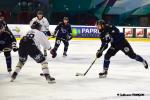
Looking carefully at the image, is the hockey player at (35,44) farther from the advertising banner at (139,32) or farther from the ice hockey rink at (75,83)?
the advertising banner at (139,32)

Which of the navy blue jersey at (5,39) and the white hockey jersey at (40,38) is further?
the navy blue jersey at (5,39)

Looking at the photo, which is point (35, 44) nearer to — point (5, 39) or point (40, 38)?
point (40, 38)

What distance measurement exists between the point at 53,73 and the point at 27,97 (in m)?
2.63

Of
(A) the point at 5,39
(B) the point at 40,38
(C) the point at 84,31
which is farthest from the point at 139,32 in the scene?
(B) the point at 40,38

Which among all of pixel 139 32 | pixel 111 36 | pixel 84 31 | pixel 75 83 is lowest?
pixel 75 83

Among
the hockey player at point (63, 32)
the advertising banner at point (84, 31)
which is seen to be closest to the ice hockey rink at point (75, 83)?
the hockey player at point (63, 32)

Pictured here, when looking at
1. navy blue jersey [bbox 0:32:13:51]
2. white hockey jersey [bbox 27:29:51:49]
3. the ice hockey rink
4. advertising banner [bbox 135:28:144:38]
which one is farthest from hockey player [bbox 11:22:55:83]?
advertising banner [bbox 135:28:144:38]

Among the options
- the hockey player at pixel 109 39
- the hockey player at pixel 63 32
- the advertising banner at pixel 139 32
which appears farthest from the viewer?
the advertising banner at pixel 139 32

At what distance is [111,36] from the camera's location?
7574 mm

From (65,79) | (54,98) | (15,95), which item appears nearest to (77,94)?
(54,98)

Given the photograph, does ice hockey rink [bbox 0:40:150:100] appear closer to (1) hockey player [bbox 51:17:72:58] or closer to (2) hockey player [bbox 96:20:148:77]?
(2) hockey player [bbox 96:20:148:77]

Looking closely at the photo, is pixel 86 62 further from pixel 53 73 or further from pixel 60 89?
pixel 60 89

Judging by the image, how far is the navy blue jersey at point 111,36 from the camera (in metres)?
7.47

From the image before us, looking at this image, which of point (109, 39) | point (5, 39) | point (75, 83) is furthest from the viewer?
point (5, 39)
